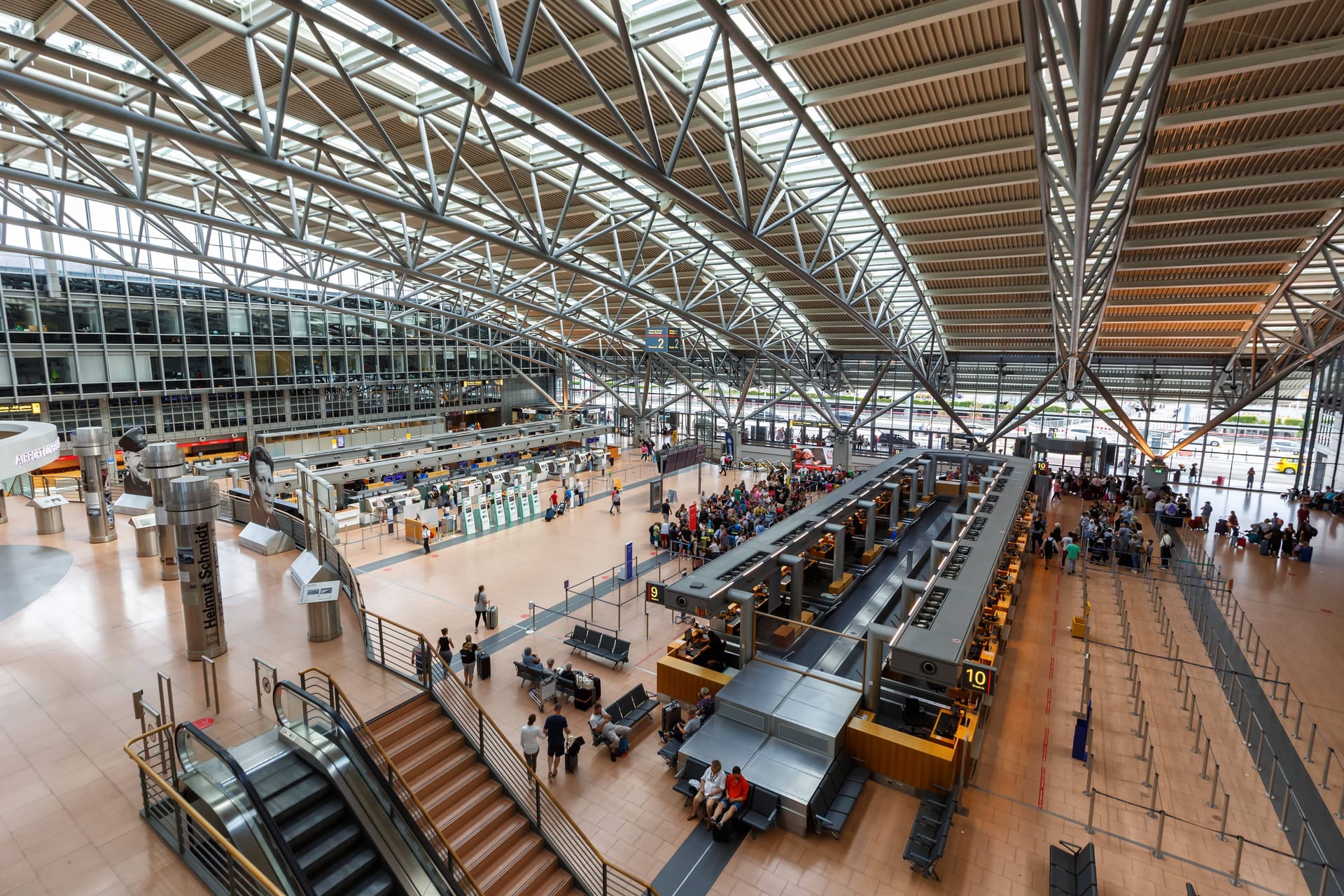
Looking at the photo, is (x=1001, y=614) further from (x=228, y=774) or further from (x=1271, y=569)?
(x=228, y=774)

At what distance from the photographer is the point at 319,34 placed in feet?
23.1

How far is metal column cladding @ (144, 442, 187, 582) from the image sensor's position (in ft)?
42.8

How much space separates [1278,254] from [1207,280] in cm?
183

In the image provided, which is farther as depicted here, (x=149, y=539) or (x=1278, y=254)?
(x=1278, y=254)

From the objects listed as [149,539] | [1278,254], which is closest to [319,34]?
[149,539]

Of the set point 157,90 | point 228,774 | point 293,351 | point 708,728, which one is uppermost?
point 157,90

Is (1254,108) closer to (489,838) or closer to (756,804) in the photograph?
(756,804)

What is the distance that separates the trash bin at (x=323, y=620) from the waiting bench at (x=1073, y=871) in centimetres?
1078

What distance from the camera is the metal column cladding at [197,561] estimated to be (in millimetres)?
9664

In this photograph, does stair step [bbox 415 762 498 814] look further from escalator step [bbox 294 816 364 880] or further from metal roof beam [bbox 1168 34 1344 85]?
metal roof beam [bbox 1168 34 1344 85]

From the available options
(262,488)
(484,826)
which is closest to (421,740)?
(484,826)

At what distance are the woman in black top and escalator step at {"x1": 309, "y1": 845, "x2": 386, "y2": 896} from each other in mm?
5467

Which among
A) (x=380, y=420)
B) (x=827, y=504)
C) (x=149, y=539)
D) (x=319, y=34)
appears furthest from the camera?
(x=380, y=420)

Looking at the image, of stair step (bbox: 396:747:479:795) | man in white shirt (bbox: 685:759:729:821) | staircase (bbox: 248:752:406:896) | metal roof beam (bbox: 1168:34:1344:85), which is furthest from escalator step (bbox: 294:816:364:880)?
metal roof beam (bbox: 1168:34:1344:85)
